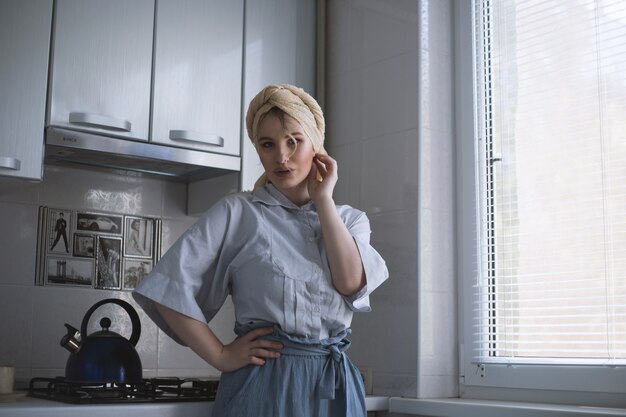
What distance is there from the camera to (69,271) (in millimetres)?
2395

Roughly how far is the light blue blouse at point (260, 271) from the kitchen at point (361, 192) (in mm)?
586

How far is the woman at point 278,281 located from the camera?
167 centimetres

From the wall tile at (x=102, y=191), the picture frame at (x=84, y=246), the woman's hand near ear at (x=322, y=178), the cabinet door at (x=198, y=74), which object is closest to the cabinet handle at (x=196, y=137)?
the cabinet door at (x=198, y=74)

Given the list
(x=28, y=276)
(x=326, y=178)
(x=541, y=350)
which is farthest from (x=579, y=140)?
(x=28, y=276)

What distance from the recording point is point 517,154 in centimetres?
227

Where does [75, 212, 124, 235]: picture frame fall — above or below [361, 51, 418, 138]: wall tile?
below

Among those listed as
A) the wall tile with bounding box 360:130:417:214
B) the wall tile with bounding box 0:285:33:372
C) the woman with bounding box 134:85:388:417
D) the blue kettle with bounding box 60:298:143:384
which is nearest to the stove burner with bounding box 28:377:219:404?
the blue kettle with bounding box 60:298:143:384

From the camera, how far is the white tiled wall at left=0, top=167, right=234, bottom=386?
229cm

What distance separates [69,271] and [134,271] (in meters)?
0.21

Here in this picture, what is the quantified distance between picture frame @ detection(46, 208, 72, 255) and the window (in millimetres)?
1181

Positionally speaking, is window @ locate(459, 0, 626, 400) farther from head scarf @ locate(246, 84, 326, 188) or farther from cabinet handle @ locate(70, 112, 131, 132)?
cabinet handle @ locate(70, 112, 131, 132)

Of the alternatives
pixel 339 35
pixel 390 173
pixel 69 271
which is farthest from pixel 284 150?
pixel 339 35

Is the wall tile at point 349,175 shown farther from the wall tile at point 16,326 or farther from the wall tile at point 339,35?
the wall tile at point 16,326

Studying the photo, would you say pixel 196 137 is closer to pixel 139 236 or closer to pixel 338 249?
pixel 139 236
